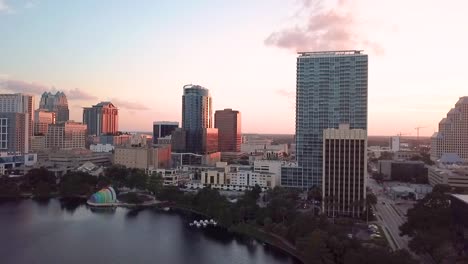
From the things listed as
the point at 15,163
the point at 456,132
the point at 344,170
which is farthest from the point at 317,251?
the point at 456,132

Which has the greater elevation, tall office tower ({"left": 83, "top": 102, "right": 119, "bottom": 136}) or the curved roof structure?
tall office tower ({"left": 83, "top": 102, "right": 119, "bottom": 136})

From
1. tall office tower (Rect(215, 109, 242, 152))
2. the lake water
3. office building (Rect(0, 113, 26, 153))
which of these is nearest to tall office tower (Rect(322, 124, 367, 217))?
the lake water

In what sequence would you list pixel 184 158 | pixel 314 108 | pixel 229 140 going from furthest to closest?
pixel 229 140 < pixel 184 158 < pixel 314 108

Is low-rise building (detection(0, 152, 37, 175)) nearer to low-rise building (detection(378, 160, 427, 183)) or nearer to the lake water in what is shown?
the lake water

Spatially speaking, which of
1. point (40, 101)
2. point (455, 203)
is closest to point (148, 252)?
point (455, 203)

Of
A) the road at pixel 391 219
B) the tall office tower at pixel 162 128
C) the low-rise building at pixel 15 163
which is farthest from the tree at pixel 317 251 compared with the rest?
the tall office tower at pixel 162 128

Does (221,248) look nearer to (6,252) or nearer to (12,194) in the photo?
(6,252)

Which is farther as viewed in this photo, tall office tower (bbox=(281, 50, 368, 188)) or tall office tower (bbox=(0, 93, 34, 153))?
tall office tower (bbox=(0, 93, 34, 153))
